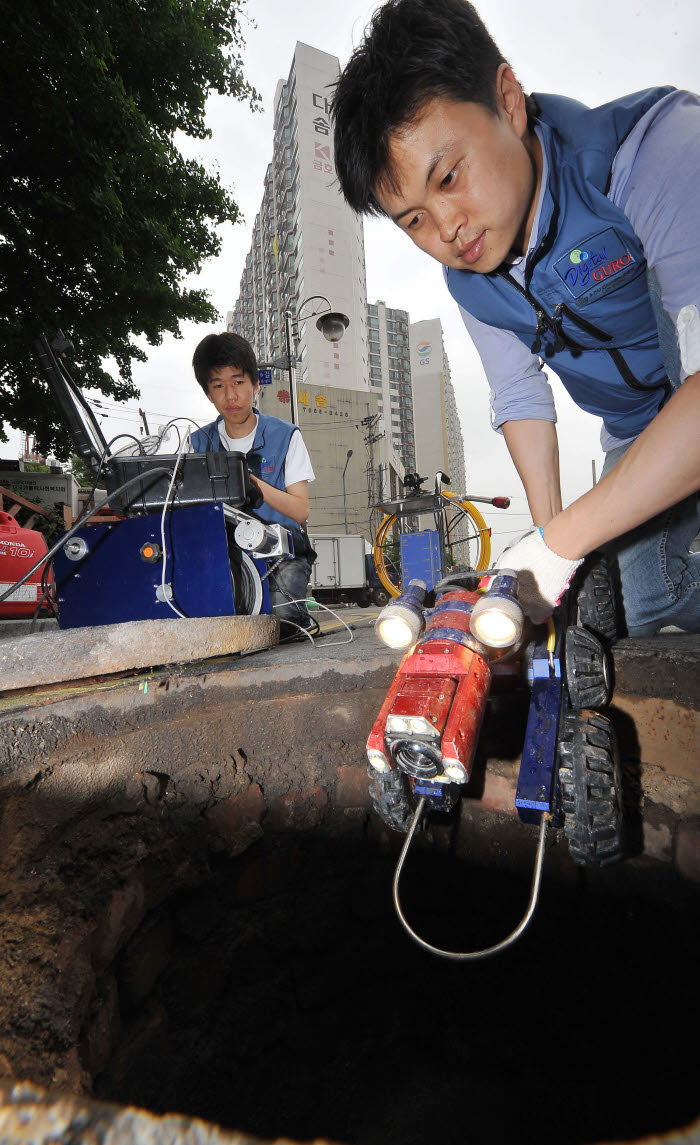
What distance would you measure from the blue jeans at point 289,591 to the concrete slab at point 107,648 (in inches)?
31.2

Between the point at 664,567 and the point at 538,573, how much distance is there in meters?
0.79

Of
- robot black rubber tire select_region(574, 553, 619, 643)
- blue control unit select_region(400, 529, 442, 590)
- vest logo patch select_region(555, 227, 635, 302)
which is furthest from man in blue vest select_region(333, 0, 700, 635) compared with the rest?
blue control unit select_region(400, 529, 442, 590)

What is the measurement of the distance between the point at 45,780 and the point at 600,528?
59.3 inches

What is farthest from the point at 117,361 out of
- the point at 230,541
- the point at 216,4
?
the point at 230,541

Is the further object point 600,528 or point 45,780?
point 45,780

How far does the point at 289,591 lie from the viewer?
9.28ft

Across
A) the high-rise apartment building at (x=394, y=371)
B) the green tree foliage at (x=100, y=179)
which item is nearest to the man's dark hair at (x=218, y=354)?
the green tree foliage at (x=100, y=179)

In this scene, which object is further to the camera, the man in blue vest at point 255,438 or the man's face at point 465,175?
the man in blue vest at point 255,438

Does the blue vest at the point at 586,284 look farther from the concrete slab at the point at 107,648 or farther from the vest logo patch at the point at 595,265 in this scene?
the concrete slab at the point at 107,648

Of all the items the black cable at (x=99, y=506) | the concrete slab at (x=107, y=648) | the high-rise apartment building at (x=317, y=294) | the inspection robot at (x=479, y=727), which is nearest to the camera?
the inspection robot at (x=479, y=727)

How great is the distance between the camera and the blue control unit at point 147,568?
205 centimetres

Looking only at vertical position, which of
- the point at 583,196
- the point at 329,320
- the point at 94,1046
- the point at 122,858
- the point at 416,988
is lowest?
the point at 416,988

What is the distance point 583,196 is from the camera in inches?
51.2

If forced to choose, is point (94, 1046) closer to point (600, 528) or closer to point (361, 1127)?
point (361, 1127)
